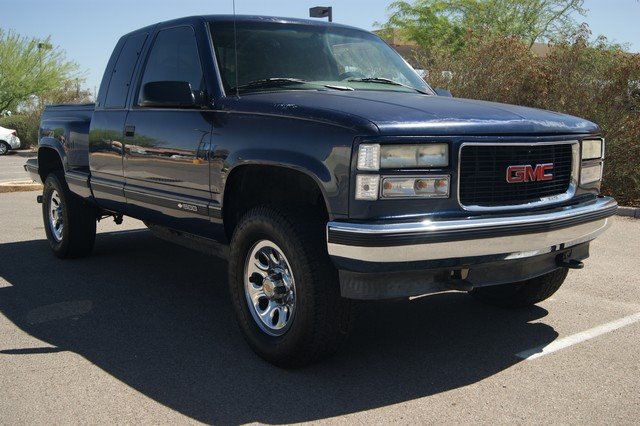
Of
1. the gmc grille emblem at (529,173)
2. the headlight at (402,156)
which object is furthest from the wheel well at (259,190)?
the gmc grille emblem at (529,173)

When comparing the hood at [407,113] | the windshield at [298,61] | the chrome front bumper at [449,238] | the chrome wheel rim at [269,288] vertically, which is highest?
the windshield at [298,61]

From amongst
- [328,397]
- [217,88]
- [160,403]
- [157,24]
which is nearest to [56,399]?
[160,403]

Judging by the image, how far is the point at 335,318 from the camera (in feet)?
12.0

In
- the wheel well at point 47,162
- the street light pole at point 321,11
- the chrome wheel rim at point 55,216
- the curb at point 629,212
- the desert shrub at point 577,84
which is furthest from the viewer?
the street light pole at point 321,11

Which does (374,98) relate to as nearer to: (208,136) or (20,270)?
(208,136)

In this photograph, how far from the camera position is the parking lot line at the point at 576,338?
4082mm

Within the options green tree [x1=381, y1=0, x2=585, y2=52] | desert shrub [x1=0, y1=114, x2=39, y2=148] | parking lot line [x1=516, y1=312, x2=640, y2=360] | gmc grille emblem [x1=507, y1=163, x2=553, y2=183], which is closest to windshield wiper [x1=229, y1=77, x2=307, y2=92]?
gmc grille emblem [x1=507, y1=163, x2=553, y2=183]

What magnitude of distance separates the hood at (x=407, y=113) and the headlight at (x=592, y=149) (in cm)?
7

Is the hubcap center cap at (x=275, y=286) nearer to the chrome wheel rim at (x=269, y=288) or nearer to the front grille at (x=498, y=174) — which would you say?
the chrome wheel rim at (x=269, y=288)

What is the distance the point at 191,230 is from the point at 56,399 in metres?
1.53

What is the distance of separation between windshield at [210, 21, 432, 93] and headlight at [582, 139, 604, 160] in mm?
1255

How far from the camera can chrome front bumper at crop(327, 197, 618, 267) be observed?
3.27 m

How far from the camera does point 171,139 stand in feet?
15.3

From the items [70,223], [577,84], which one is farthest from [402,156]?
[577,84]
